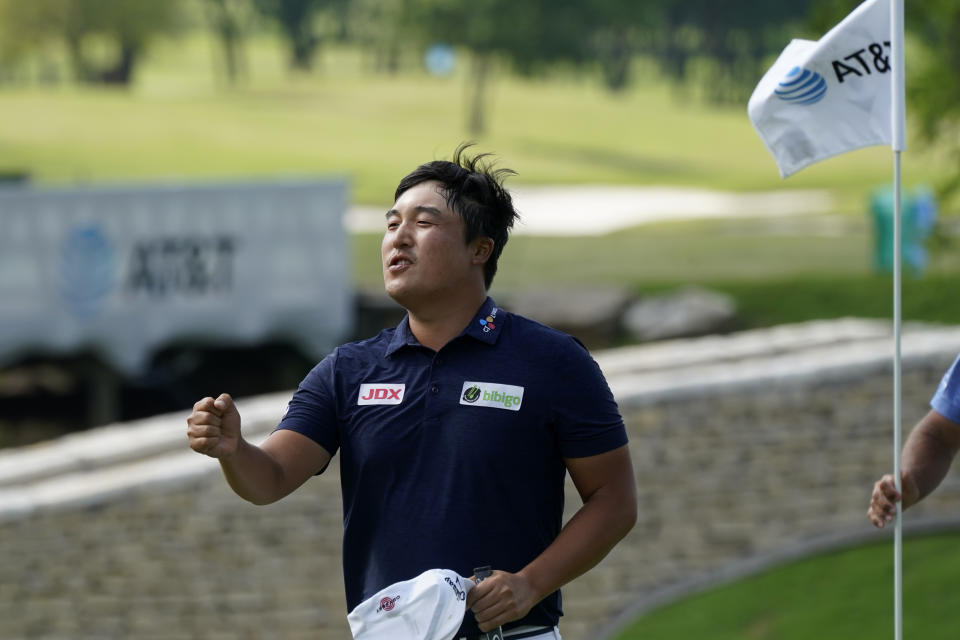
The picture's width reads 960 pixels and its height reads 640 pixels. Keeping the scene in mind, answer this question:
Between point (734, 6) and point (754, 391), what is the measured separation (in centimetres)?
5317

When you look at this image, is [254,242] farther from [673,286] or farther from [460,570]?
[460,570]

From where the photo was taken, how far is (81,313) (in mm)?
14203

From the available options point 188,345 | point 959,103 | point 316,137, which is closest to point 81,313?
point 188,345

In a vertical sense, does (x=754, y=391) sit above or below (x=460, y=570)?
below

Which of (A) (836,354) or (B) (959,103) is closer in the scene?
(A) (836,354)

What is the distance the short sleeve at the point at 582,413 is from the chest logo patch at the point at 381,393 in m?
0.30

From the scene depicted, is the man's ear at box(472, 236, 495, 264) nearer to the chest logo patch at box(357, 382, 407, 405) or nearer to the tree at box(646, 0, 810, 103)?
the chest logo patch at box(357, 382, 407, 405)

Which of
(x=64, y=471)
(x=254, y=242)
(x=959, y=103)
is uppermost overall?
(x=959, y=103)

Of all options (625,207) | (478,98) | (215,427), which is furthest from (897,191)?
(478,98)

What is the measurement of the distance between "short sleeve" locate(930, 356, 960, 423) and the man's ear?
1219 millimetres

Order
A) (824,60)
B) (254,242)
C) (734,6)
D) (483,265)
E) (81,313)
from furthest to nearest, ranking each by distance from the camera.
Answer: (734,6) < (254,242) < (81,313) < (824,60) < (483,265)

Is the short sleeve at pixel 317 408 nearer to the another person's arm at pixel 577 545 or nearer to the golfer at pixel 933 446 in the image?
the another person's arm at pixel 577 545

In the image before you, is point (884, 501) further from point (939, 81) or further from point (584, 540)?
point (939, 81)

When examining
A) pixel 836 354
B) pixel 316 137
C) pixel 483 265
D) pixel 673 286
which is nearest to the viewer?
pixel 483 265
